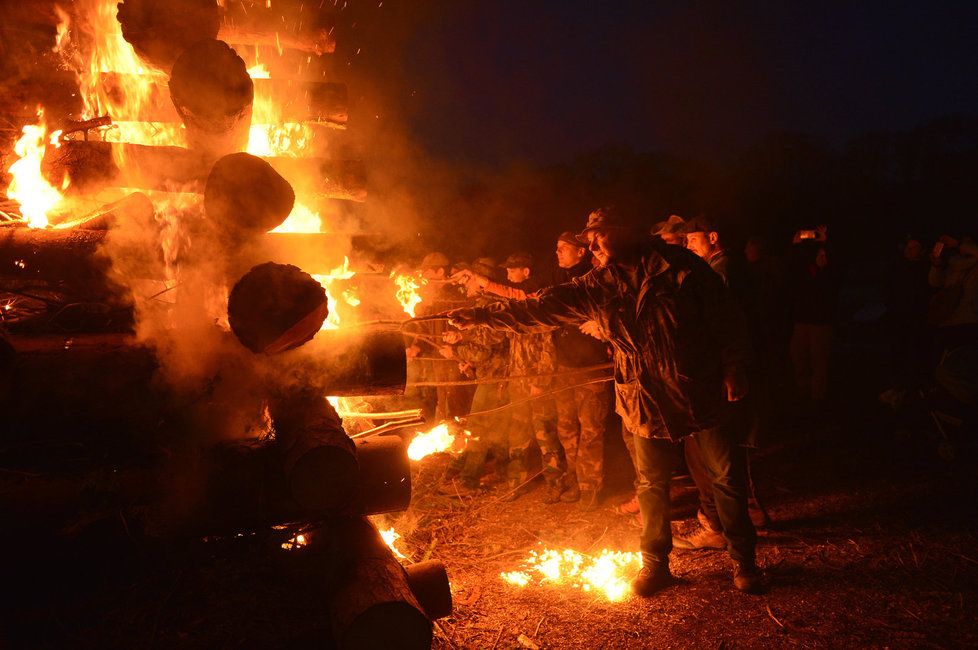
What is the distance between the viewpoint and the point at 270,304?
2.96m

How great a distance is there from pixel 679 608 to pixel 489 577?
1.51 m

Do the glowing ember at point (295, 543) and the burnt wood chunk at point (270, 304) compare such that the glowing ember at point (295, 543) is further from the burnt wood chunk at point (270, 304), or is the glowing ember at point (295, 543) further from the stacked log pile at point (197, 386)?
the burnt wood chunk at point (270, 304)

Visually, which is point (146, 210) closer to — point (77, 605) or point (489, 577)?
point (77, 605)

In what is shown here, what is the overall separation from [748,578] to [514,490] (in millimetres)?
2693

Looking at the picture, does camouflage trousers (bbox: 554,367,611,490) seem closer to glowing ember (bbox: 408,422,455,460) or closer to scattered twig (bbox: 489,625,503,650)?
glowing ember (bbox: 408,422,455,460)

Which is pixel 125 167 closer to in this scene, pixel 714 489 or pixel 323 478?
pixel 323 478

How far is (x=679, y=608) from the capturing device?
394 centimetres

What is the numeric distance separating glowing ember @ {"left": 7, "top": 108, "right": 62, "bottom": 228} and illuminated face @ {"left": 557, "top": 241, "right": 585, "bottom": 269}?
4.42 meters

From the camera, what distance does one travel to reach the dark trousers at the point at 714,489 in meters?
4.04

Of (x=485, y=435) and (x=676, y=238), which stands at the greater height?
(x=676, y=238)

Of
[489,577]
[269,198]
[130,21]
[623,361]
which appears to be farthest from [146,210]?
[489,577]

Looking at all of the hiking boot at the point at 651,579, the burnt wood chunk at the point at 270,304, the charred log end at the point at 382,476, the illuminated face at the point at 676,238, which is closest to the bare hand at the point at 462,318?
the charred log end at the point at 382,476

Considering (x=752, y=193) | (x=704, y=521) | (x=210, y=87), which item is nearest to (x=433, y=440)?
(x=704, y=521)

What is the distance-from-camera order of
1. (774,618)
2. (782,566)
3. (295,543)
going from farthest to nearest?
(782,566), (774,618), (295,543)
